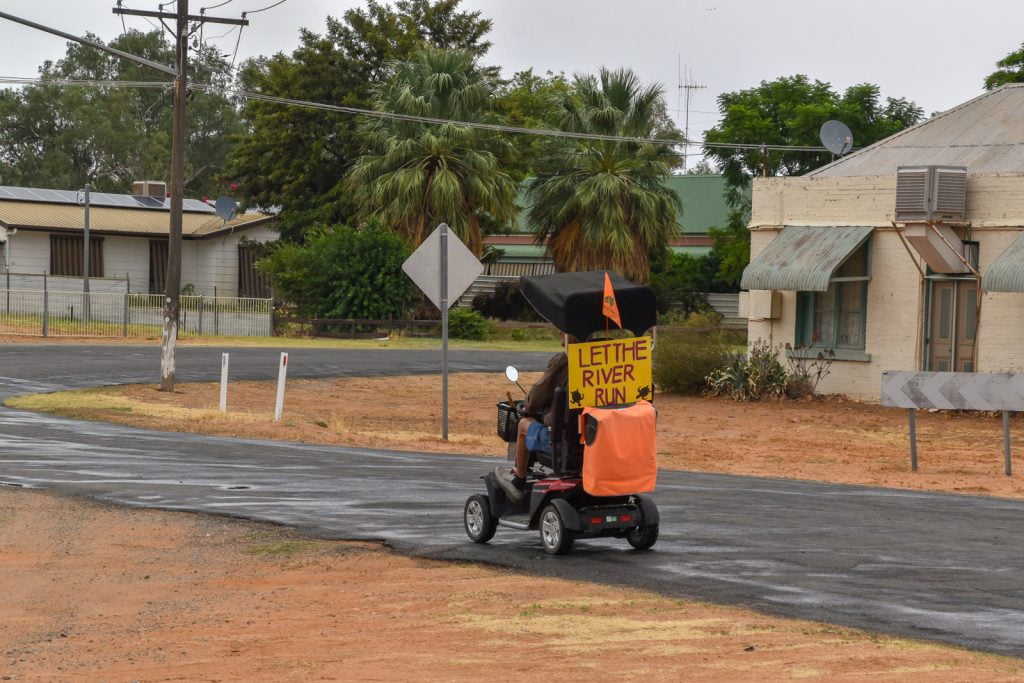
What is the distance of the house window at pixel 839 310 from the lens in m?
28.2

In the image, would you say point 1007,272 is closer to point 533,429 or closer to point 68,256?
point 533,429

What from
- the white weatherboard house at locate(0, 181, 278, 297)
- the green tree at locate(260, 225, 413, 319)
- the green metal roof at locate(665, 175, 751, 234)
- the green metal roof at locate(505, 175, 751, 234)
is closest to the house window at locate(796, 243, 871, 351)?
the green tree at locate(260, 225, 413, 319)

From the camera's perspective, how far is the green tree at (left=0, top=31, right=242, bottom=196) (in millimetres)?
87312

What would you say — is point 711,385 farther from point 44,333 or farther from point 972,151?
point 44,333

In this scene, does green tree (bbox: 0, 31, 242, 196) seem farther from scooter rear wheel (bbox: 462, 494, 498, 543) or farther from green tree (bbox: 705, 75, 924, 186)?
scooter rear wheel (bbox: 462, 494, 498, 543)

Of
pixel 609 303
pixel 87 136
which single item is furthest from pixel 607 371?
pixel 87 136

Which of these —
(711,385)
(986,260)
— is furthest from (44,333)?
(986,260)

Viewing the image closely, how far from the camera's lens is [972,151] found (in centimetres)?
2812

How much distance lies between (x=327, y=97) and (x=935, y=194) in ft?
120

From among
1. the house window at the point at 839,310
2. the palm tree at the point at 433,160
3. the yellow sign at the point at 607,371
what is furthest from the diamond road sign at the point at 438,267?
the palm tree at the point at 433,160

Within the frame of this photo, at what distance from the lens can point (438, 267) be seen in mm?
20297

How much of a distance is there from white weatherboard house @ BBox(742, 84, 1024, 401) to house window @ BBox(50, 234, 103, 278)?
33.0 meters

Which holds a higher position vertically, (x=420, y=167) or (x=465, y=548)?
(x=420, y=167)

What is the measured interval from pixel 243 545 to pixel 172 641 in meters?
3.03
